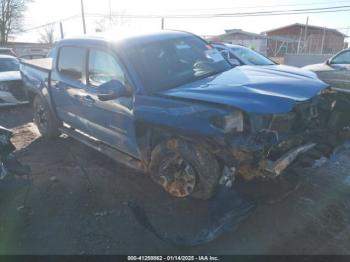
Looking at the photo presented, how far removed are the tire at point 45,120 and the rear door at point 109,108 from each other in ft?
4.99

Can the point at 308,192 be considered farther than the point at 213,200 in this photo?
Yes

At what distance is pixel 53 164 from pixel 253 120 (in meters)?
3.43

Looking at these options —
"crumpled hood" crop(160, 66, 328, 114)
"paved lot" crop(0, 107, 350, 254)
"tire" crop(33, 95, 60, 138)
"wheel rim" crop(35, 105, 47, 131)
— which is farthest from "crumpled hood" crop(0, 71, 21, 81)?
"crumpled hood" crop(160, 66, 328, 114)

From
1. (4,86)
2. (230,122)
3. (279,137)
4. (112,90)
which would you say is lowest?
(4,86)

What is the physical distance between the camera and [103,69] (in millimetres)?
4320

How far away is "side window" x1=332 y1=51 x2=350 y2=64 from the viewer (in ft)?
27.3

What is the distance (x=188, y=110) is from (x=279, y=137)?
38.2 inches

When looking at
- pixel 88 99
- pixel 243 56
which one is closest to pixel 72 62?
pixel 88 99

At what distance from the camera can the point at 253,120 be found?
10.4 feet

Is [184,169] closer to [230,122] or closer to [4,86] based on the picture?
[230,122]

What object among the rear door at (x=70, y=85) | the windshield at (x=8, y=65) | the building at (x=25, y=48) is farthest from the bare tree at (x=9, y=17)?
the rear door at (x=70, y=85)

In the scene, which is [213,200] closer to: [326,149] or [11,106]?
A: [326,149]

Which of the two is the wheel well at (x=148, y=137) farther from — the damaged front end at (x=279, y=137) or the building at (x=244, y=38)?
the building at (x=244, y=38)

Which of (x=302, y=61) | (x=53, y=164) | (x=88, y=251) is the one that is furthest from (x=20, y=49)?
(x=88, y=251)
